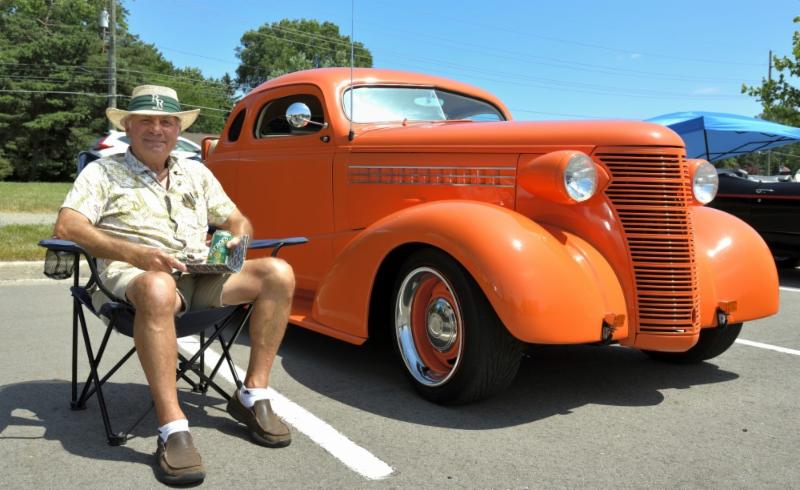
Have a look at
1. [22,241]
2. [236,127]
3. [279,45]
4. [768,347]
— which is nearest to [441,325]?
[768,347]

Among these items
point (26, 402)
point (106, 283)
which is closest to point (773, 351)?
point (106, 283)

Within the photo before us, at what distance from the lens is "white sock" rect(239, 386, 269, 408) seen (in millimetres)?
2922

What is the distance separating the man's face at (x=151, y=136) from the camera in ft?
9.87

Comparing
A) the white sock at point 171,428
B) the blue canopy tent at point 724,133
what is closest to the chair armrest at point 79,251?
the white sock at point 171,428

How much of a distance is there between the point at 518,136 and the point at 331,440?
1754 mm

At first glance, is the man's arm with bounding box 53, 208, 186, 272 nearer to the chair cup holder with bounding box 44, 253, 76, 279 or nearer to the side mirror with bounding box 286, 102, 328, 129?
the chair cup holder with bounding box 44, 253, 76, 279

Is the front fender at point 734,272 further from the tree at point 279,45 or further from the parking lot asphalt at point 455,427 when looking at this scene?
the tree at point 279,45

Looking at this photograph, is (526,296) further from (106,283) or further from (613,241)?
(106,283)

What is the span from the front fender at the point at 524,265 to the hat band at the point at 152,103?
122cm

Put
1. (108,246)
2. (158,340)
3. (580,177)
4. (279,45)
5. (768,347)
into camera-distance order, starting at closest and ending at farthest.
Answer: (158,340)
(108,246)
(580,177)
(768,347)
(279,45)

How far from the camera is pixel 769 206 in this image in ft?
25.7

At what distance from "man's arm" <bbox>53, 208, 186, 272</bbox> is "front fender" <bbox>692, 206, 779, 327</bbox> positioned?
2.48 metres

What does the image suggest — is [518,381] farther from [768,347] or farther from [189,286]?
[768,347]

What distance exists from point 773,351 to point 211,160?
4298 millimetres
